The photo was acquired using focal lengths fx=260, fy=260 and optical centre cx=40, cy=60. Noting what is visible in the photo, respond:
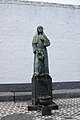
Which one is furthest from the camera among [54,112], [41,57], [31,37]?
[31,37]

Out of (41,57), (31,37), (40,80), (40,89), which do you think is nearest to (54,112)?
(40,89)

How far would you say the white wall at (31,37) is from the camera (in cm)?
1207

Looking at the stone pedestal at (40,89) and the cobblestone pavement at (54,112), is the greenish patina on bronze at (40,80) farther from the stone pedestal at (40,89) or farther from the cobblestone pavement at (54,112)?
the cobblestone pavement at (54,112)

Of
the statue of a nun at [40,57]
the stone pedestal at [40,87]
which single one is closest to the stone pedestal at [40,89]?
the stone pedestal at [40,87]

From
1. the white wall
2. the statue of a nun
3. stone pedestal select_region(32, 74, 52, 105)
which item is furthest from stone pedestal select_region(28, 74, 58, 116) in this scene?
the white wall

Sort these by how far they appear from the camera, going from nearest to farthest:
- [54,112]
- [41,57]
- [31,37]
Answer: [54,112] → [41,57] → [31,37]

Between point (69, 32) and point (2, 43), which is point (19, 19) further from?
point (69, 32)

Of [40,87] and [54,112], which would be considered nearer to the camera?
[54,112]

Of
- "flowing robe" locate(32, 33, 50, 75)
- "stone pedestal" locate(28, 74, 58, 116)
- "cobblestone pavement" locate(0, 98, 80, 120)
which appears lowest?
"cobblestone pavement" locate(0, 98, 80, 120)

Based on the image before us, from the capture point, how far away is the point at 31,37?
40.4 feet

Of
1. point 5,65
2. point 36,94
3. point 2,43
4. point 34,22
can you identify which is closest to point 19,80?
point 5,65

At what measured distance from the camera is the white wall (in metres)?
12.1

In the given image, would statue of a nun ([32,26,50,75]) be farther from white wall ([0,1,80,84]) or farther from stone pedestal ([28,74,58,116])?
white wall ([0,1,80,84])

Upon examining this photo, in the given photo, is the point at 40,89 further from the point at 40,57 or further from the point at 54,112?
the point at 40,57
